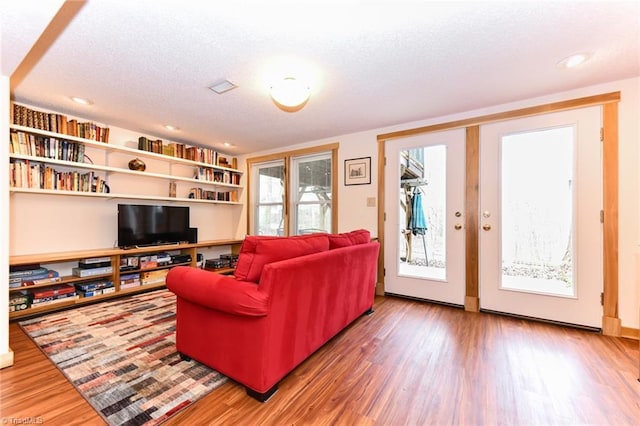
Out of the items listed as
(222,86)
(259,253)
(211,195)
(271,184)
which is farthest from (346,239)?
(211,195)

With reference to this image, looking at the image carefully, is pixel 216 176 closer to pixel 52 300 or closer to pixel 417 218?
pixel 52 300

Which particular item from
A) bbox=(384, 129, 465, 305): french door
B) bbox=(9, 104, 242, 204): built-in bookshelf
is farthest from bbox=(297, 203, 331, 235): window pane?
bbox=(9, 104, 242, 204): built-in bookshelf

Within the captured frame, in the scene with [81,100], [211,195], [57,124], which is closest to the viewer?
[81,100]

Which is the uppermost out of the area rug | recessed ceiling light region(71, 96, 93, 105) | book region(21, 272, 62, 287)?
recessed ceiling light region(71, 96, 93, 105)

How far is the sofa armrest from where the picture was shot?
1411 millimetres

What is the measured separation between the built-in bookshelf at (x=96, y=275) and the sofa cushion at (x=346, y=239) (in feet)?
8.44

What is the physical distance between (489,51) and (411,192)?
1.72 metres

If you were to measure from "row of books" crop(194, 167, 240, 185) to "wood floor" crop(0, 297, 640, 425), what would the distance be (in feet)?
8.89

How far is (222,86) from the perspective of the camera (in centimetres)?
243

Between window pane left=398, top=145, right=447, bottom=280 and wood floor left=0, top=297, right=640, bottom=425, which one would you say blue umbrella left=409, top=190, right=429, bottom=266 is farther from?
wood floor left=0, top=297, right=640, bottom=425

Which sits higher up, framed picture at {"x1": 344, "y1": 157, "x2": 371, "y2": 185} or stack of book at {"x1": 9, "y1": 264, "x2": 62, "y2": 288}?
framed picture at {"x1": 344, "y1": 157, "x2": 371, "y2": 185}

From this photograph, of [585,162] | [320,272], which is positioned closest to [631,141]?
[585,162]

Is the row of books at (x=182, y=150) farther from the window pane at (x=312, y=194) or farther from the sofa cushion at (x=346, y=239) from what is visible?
the sofa cushion at (x=346, y=239)

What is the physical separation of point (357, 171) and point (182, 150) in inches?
104
